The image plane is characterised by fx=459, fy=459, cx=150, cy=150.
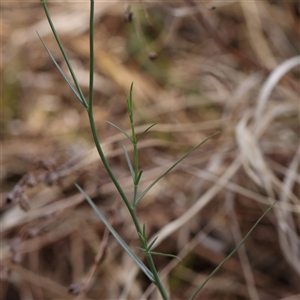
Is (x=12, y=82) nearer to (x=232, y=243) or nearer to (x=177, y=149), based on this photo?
(x=177, y=149)

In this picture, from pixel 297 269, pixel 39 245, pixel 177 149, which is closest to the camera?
pixel 297 269

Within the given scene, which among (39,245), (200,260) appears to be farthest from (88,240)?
(200,260)

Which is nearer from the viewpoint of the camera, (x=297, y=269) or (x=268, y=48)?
(x=297, y=269)

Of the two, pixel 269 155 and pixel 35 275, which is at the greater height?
pixel 269 155

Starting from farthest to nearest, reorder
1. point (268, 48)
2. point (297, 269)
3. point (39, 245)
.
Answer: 1. point (268, 48)
2. point (39, 245)
3. point (297, 269)

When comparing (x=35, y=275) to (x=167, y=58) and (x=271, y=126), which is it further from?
(x=167, y=58)

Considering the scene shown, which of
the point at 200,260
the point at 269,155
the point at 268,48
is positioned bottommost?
the point at 200,260
